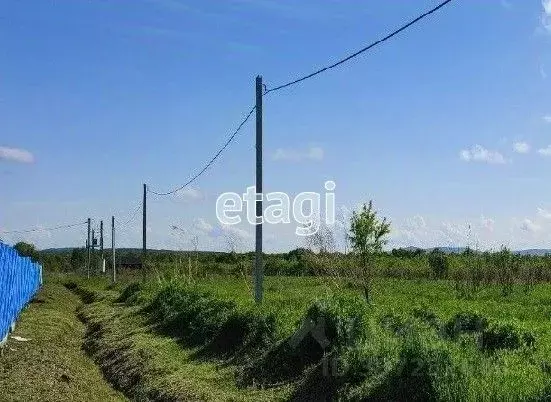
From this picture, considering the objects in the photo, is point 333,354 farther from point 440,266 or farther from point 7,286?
point 440,266

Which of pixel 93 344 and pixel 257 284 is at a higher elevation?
pixel 257 284

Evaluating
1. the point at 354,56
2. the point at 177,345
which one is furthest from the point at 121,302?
the point at 354,56

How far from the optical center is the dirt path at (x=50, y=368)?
10366 millimetres

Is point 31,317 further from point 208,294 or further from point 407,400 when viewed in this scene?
point 407,400

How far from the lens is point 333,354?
9.65 meters

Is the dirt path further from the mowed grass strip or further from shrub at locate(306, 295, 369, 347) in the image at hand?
shrub at locate(306, 295, 369, 347)

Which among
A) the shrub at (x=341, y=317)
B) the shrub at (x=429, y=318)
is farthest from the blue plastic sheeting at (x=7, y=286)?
the shrub at (x=429, y=318)

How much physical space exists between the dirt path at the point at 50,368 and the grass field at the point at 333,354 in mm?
512

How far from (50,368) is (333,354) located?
5453 mm

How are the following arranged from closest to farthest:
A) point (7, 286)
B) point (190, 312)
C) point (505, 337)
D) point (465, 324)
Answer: point (505, 337) → point (465, 324) → point (190, 312) → point (7, 286)

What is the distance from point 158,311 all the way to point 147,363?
22.2 feet

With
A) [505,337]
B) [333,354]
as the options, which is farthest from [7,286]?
[505,337]

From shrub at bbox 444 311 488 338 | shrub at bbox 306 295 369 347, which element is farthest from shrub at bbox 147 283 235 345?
shrub at bbox 444 311 488 338

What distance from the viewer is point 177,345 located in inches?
572
